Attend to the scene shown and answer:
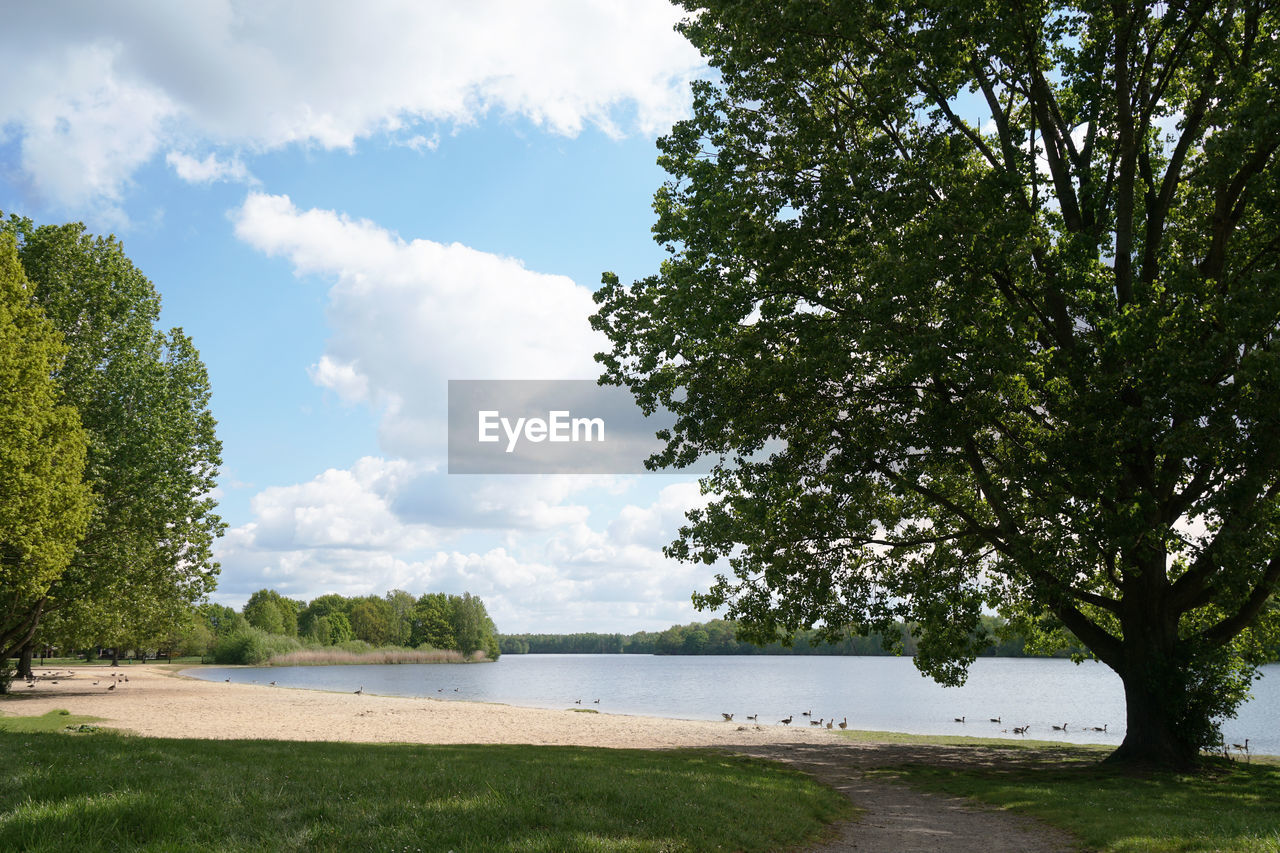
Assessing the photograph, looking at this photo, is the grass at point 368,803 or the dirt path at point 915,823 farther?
the dirt path at point 915,823

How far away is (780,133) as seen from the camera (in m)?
19.1

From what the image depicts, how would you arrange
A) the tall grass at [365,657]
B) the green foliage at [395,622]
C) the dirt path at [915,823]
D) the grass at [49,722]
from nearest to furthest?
the dirt path at [915,823] < the grass at [49,722] < the tall grass at [365,657] < the green foliage at [395,622]

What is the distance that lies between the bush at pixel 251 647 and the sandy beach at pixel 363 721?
70170mm

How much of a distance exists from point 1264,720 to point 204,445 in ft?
201

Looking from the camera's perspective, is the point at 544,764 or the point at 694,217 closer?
the point at 544,764

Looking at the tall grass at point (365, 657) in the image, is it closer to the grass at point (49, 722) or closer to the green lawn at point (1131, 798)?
the grass at point (49, 722)

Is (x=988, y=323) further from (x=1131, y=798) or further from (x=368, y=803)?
(x=368, y=803)

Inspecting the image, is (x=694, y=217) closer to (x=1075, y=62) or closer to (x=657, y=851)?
(x=1075, y=62)

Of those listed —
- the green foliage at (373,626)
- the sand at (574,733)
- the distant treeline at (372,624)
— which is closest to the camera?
the sand at (574,733)

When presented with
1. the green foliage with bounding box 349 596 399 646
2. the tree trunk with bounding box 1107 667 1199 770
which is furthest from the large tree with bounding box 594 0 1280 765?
the green foliage with bounding box 349 596 399 646

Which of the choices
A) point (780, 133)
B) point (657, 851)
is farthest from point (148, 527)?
point (657, 851)

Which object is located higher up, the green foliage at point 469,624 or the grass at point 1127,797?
the grass at point 1127,797

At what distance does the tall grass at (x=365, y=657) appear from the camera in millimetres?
111688

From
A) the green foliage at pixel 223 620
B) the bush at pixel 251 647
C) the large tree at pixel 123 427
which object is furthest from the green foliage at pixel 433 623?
the large tree at pixel 123 427
